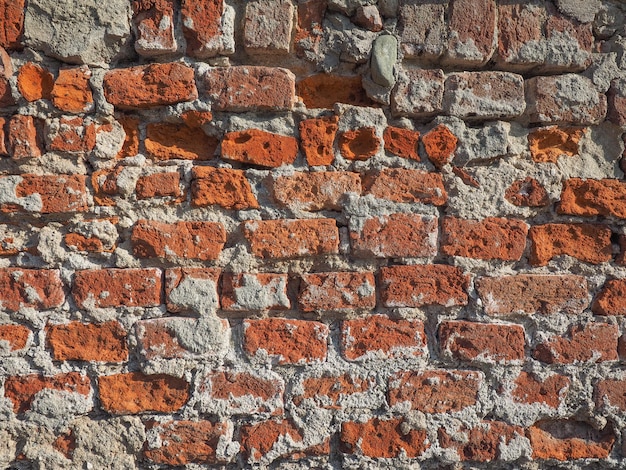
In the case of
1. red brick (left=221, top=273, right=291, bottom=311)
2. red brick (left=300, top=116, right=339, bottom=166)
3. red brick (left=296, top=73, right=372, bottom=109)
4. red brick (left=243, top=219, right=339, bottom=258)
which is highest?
red brick (left=296, top=73, right=372, bottom=109)

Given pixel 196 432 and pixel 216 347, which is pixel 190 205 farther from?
pixel 196 432

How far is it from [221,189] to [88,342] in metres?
0.46

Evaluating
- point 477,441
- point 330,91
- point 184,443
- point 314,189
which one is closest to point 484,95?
point 330,91

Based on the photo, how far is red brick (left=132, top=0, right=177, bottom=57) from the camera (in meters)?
1.31

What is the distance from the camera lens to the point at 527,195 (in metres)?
1.39

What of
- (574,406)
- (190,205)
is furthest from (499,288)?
(190,205)

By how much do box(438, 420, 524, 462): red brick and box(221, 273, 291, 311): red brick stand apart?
19.4 inches

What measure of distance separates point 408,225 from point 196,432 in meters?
0.68

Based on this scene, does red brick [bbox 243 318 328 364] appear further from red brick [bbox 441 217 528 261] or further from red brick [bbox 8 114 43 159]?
red brick [bbox 8 114 43 159]

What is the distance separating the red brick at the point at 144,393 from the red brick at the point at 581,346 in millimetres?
844

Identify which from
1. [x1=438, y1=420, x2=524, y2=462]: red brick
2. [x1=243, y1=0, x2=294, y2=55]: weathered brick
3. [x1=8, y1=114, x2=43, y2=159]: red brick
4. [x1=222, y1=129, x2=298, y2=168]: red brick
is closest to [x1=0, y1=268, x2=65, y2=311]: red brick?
[x1=8, y1=114, x2=43, y2=159]: red brick

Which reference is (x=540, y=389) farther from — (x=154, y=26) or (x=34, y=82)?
(x=34, y=82)

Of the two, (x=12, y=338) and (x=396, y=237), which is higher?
(x=396, y=237)

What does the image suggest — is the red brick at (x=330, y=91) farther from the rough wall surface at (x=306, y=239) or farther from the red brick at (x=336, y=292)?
the red brick at (x=336, y=292)
